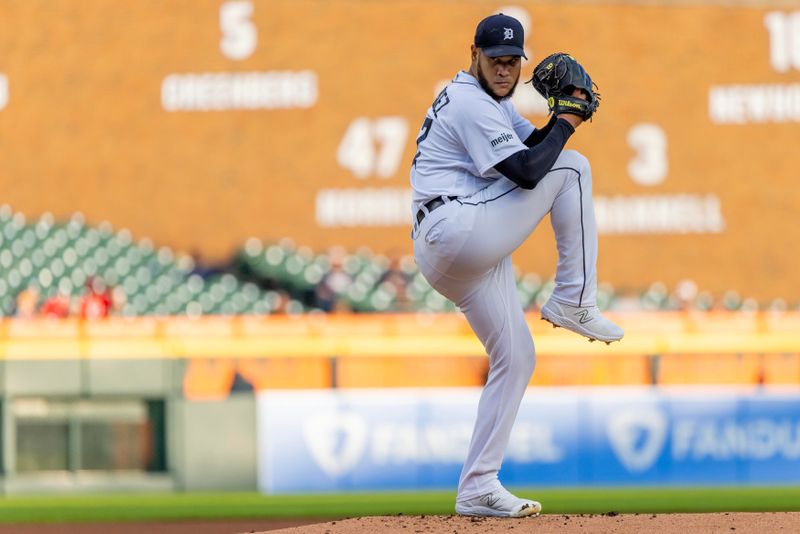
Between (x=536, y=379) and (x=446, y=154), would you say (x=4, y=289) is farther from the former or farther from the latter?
(x=446, y=154)

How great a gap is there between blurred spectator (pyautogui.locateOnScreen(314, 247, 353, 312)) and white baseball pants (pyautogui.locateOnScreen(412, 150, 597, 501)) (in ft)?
25.7

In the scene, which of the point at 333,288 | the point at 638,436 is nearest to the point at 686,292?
the point at 638,436

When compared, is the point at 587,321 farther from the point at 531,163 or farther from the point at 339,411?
the point at 339,411

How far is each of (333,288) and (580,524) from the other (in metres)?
8.37

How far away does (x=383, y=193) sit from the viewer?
544 inches

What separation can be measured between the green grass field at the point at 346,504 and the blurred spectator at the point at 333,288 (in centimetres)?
259

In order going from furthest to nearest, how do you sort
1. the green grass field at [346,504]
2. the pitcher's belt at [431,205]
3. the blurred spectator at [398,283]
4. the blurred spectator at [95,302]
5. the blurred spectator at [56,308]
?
the blurred spectator at [398,283] < the blurred spectator at [95,302] < the blurred spectator at [56,308] < the green grass field at [346,504] < the pitcher's belt at [431,205]

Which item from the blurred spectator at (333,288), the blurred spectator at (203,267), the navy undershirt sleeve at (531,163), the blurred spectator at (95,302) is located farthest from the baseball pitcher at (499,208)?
the blurred spectator at (203,267)

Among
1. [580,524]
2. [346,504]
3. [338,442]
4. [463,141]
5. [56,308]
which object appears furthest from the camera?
[56,308]

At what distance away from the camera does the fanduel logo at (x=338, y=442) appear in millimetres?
10031

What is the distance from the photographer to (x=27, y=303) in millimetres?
11469

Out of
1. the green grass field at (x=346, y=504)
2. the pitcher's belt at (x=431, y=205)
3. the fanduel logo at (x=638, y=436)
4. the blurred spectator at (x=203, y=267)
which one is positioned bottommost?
the green grass field at (x=346, y=504)

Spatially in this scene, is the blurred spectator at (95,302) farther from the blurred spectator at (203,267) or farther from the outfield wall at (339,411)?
the blurred spectator at (203,267)

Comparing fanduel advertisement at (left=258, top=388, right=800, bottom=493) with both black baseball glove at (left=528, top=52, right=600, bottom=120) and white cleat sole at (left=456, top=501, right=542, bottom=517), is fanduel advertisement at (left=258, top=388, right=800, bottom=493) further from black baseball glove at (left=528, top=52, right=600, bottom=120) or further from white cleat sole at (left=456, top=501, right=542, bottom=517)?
black baseball glove at (left=528, top=52, right=600, bottom=120)
